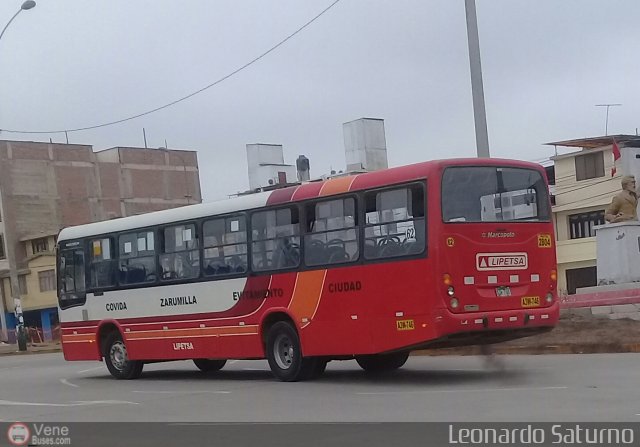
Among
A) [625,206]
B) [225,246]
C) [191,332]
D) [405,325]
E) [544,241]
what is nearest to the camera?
[405,325]

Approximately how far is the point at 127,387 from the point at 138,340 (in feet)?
4.65

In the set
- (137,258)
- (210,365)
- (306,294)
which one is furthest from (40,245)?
(306,294)

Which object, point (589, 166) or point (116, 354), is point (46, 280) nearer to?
point (589, 166)

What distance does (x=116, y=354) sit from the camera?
19938 mm

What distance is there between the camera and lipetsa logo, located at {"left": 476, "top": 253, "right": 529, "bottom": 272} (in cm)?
1411

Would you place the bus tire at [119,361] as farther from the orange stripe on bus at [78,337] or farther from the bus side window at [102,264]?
the bus side window at [102,264]

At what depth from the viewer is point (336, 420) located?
11.2 metres

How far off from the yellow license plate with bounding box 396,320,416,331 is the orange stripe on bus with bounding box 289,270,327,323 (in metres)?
1.73

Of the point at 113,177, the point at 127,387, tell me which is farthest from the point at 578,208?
the point at 127,387

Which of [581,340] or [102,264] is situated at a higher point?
[102,264]

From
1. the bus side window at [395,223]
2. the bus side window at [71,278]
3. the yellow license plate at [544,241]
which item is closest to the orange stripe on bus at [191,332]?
the bus side window at [71,278]

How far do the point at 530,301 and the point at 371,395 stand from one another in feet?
9.45

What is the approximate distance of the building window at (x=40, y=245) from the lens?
65750 mm
